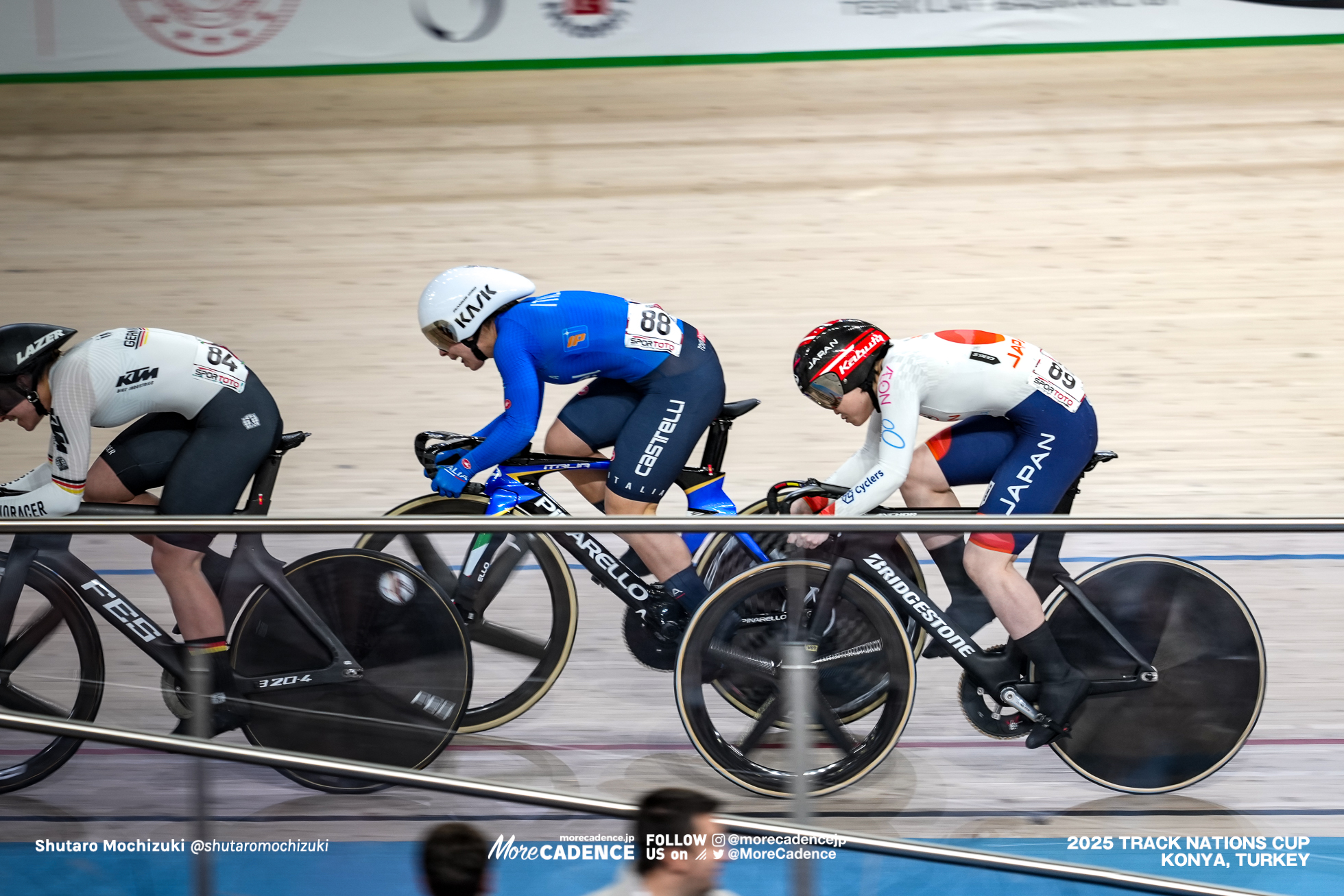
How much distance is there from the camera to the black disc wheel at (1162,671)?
245 cm

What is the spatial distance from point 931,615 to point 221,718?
1.41 metres

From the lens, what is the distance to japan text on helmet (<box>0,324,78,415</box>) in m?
3.23

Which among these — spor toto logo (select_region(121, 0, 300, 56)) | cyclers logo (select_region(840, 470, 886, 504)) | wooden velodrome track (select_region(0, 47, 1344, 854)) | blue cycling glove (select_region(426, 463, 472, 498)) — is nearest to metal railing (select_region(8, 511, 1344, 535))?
cyclers logo (select_region(840, 470, 886, 504))

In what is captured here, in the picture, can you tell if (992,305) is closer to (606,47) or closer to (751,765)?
(606,47)

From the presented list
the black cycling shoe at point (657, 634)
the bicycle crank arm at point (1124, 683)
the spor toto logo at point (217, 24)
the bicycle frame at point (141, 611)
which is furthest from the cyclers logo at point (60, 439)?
the spor toto logo at point (217, 24)

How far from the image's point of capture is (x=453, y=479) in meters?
3.57

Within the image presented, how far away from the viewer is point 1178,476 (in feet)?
17.7

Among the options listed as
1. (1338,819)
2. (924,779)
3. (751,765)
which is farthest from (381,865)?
(1338,819)

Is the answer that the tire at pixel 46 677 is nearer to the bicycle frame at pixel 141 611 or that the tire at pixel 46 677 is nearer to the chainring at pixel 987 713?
the bicycle frame at pixel 141 611

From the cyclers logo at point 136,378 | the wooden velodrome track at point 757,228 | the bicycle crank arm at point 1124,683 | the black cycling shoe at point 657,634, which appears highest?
the cyclers logo at point 136,378

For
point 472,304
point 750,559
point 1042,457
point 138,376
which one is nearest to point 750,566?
point 750,559

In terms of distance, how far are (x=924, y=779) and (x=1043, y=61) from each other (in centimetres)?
779

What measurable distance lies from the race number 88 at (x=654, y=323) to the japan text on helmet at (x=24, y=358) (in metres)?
1.51

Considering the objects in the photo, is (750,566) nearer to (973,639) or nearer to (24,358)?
(973,639)
